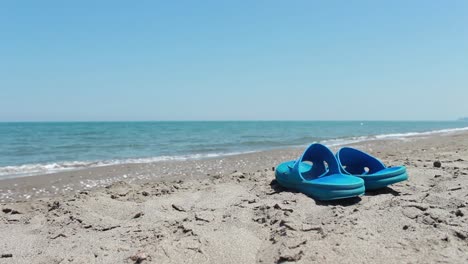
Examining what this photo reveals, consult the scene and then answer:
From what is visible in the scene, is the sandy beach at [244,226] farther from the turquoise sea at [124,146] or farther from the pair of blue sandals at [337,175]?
the turquoise sea at [124,146]

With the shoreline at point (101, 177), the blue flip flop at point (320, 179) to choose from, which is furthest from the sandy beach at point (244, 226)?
the shoreline at point (101, 177)

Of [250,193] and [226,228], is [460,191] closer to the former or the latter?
[250,193]

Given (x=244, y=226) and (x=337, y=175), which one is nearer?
(x=244, y=226)

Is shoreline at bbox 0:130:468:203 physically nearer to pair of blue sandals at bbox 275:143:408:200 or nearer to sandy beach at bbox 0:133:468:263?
sandy beach at bbox 0:133:468:263

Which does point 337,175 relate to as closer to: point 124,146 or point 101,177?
point 101,177

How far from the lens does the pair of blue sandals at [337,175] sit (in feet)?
12.8

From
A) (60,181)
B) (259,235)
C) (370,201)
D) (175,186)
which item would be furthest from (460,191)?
(60,181)

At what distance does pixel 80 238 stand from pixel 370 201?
3.04 meters

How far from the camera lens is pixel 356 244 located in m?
2.61

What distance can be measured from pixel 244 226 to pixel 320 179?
61.4 inches

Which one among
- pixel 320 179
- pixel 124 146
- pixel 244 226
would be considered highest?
pixel 320 179

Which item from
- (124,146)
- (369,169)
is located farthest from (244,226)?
(124,146)

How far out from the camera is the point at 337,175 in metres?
4.43

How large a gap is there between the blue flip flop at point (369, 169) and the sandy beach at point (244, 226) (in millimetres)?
150
